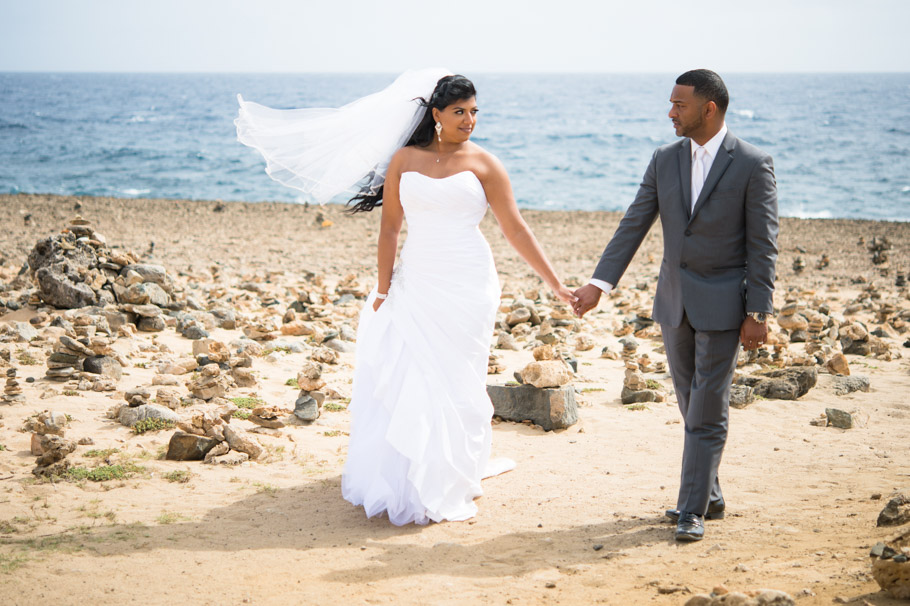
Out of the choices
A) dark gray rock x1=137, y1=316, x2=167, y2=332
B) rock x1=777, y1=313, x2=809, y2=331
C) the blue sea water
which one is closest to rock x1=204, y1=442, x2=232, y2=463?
dark gray rock x1=137, y1=316, x2=167, y2=332

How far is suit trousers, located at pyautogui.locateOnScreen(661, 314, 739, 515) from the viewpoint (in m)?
4.02

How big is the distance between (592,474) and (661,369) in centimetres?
269

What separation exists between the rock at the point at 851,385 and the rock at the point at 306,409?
4.41 meters

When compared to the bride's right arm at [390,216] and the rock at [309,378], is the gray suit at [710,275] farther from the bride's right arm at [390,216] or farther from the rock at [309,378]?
the rock at [309,378]

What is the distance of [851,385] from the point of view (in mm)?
6812

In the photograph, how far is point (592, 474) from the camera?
17.1 ft

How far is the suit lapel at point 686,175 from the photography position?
4.11 m

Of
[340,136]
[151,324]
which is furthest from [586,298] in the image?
[151,324]

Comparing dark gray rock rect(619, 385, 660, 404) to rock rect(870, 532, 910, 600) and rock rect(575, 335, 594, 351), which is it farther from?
rock rect(870, 532, 910, 600)

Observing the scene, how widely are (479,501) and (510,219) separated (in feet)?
5.66

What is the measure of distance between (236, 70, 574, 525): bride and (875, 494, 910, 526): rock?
2036mm

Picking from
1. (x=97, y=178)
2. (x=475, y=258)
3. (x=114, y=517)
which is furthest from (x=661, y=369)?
(x=97, y=178)

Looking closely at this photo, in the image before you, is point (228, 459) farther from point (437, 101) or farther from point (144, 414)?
point (437, 101)

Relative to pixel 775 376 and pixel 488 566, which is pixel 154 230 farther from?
pixel 488 566
